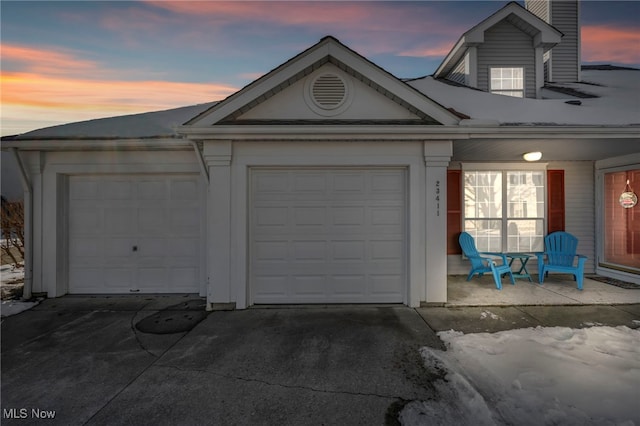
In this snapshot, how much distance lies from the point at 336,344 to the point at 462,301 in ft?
9.47

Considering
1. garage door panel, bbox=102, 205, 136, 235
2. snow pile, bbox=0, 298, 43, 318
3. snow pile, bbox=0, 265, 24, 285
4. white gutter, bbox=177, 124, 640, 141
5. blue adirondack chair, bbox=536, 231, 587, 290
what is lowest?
snow pile, bbox=0, 298, 43, 318

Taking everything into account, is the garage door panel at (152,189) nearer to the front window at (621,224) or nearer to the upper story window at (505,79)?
the upper story window at (505,79)

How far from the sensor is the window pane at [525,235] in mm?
7309

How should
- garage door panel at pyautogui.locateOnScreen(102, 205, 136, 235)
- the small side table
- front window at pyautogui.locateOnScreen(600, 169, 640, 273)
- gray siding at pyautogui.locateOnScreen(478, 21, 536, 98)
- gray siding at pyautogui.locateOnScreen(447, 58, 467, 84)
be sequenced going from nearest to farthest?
garage door panel at pyautogui.locateOnScreen(102, 205, 136, 235), the small side table, front window at pyautogui.locateOnScreen(600, 169, 640, 273), gray siding at pyautogui.locateOnScreen(478, 21, 536, 98), gray siding at pyautogui.locateOnScreen(447, 58, 467, 84)

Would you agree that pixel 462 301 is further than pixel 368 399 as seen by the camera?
Yes

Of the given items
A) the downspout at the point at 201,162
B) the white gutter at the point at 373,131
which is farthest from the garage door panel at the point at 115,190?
the white gutter at the point at 373,131

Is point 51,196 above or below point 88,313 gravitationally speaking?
above

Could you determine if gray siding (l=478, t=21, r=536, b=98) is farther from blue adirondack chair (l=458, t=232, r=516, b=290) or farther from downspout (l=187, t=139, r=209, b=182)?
downspout (l=187, t=139, r=209, b=182)

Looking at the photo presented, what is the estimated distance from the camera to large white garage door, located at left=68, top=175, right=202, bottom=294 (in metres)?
5.83

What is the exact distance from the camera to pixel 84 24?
6473 mm

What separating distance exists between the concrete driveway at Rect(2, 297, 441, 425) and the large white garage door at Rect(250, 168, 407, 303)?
46 centimetres

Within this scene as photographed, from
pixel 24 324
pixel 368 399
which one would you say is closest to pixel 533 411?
pixel 368 399

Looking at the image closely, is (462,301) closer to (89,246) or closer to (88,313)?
(88,313)

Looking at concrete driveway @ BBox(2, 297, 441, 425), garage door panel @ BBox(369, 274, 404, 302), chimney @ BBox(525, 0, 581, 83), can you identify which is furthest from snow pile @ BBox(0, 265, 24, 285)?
chimney @ BBox(525, 0, 581, 83)
